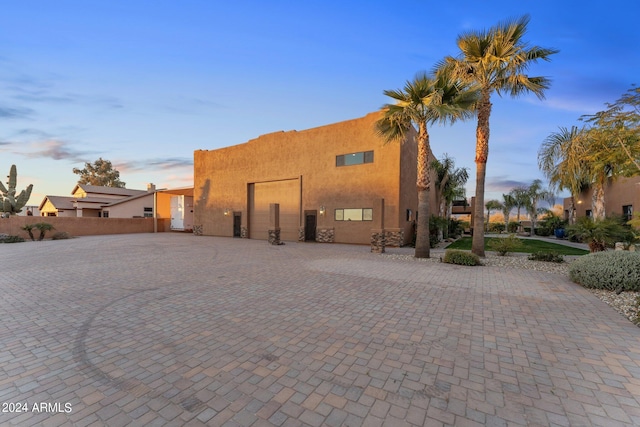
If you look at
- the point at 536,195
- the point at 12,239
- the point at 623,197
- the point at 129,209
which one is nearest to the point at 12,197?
the point at 12,239

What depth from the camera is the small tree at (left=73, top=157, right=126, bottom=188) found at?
1951 inches

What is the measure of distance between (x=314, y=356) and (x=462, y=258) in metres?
9.13

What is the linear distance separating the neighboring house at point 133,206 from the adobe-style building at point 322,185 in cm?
972

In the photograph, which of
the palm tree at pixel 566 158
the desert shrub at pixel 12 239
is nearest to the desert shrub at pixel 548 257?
the palm tree at pixel 566 158

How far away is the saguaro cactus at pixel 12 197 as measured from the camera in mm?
22938

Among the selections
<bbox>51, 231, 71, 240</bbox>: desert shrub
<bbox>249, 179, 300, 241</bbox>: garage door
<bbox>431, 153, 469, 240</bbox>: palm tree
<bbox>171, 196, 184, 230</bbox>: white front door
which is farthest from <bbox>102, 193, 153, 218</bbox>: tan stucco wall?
<bbox>431, 153, 469, 240</bbox>: palm tree

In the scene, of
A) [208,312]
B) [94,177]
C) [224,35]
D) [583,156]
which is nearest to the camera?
[208,312]

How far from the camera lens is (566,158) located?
31.1 ft

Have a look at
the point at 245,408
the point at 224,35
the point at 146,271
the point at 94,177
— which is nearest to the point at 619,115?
the point at 245,408

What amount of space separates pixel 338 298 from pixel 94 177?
6185 centimetres

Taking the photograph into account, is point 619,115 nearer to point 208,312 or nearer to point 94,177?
point 208,312

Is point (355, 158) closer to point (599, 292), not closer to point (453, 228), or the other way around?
point (599, 292)

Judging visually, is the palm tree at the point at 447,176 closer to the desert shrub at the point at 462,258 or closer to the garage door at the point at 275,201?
the desert shrub at the point at 462,258

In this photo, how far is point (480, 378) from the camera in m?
3.01
